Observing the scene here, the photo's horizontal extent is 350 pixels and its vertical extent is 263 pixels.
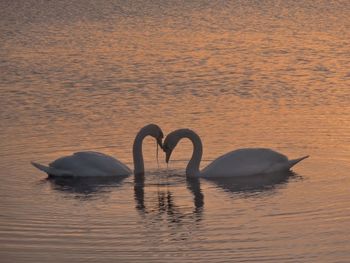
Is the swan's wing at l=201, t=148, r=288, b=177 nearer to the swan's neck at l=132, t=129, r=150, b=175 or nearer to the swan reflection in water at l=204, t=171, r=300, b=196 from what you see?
the swan reflection in water at l=204, t=171, r=300, b=196

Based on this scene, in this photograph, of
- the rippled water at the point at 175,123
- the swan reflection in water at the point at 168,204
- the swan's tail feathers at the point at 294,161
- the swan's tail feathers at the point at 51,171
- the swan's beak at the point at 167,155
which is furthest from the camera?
the swan's beak at the point at 167,155

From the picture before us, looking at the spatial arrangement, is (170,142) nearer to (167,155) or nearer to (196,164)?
(167,155)

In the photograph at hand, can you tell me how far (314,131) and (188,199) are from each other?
358cm

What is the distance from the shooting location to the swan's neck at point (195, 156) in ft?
47.5

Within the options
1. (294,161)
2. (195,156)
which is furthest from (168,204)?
(294,161)

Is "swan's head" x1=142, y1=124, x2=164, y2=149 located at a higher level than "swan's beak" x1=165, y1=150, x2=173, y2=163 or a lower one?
higher

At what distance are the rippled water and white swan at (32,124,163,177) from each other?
5.9 inches

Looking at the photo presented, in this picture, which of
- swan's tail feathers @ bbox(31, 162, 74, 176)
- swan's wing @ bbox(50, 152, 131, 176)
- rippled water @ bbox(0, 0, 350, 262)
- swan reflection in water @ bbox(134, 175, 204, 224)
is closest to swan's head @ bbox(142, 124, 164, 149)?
rippled water @ bbox(0, 0, 350, 262)

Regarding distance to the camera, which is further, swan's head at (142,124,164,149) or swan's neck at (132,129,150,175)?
swan's head at (142,124,164,149)

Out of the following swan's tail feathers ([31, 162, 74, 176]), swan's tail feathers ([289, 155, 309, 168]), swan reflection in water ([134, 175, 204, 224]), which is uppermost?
swan's tail feathers ([31, 162, 74, 176])

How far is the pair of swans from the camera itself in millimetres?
14406

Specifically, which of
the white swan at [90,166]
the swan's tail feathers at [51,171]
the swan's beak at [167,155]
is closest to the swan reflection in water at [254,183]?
the swan's beak at [167,155]

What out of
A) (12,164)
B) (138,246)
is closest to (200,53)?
(12,164)

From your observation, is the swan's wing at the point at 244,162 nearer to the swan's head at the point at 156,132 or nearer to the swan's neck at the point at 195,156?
the swan's neck at the point at 195,156
